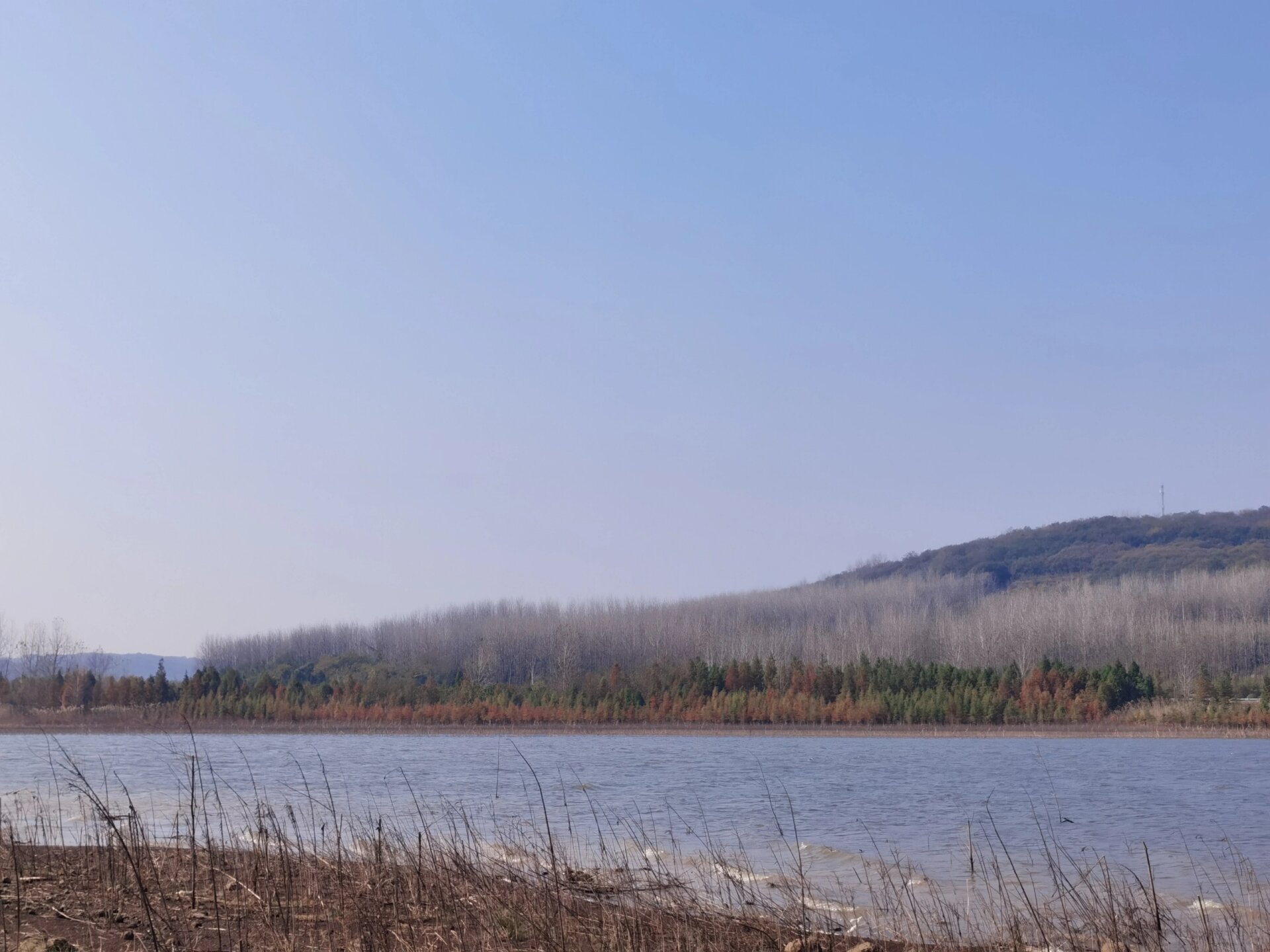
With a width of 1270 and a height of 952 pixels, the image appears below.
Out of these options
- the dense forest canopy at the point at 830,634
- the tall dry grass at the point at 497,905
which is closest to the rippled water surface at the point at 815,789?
the tall dry grass at the point at 497,905

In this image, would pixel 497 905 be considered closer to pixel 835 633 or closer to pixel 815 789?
pixel 815 789

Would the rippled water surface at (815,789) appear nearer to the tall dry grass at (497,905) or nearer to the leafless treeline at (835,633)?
the tall dry grass at (497,905)

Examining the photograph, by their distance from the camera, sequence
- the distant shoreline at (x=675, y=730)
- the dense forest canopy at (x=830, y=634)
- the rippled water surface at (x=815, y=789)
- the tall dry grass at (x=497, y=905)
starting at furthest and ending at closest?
the dense forest canopy at (x=830, y=634) → the distant shoreline at (x=675, y=730) → the rippled water surface at (x=815, y=789) → the tall dry grass at (x=497, y=905)

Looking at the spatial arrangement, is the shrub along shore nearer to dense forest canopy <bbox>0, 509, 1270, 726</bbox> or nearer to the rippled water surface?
dense forest canopy <bbox>0, 509, 1270, 726</bbox>

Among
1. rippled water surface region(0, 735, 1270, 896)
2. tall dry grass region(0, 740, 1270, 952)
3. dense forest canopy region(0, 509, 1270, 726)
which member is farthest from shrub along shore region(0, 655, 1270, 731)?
tall dry grass region(0, 740, 1270, 952)

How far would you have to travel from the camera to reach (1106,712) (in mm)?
80812

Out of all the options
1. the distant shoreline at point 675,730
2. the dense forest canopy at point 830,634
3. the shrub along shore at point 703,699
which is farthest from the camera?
the dense forest canopy at point 830,634

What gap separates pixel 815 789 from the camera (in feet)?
107

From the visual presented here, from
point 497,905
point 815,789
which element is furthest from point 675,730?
point 497,905

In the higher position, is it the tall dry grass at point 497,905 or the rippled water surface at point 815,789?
the tall dry grass at point 497,905

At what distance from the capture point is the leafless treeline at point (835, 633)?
105062 millimetres

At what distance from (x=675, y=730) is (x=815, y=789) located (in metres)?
53.4

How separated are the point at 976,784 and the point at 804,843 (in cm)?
1651

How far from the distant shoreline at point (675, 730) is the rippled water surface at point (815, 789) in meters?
11.9
